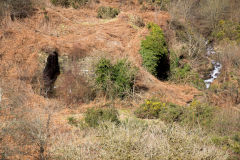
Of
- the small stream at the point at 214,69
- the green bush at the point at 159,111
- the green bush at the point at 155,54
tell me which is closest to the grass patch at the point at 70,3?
the green bush at the point at 155,54

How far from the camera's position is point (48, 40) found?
12477 millimetres

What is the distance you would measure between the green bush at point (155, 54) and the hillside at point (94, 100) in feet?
1.10

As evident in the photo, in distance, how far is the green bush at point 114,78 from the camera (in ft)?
37.6

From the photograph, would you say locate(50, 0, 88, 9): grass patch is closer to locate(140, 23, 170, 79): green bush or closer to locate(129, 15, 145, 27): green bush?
locate(129, 15, 145, 27): green bush

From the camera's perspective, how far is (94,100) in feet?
37.4

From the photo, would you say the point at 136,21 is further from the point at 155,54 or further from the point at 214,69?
the point at 214,69

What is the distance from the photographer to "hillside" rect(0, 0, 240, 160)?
559 centimetres

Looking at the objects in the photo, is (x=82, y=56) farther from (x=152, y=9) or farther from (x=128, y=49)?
(x=152, y=9)

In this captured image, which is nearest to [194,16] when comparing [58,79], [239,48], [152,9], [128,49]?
[152,9]

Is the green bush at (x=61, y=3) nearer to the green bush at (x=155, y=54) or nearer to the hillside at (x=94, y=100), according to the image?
the hillside at (x=94, y=100)

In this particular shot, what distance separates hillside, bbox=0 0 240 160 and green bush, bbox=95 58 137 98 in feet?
0.65

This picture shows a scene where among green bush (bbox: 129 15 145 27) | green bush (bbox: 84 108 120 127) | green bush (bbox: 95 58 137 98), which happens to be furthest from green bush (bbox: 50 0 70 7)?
green bush (bbox: 84 108 120 127)

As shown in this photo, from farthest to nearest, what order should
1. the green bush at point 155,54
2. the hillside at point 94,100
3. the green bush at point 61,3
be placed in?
1. the green bush at point 61,3
2. the green bush at point 155,54
3. the hillside at point 94,100

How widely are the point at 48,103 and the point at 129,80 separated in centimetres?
380
